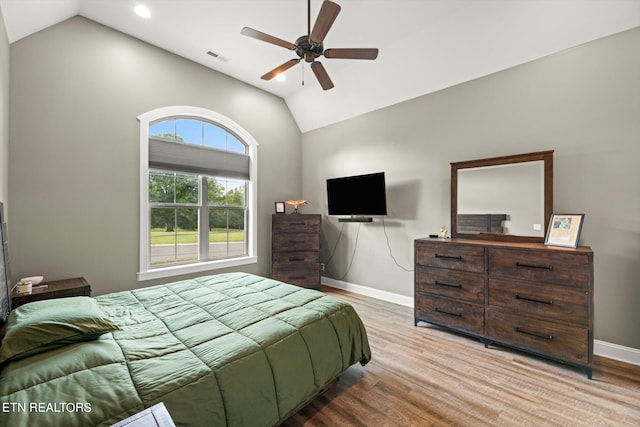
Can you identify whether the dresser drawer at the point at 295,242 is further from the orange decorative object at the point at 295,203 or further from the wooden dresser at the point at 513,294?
the wooden dresser at the point at 513,294

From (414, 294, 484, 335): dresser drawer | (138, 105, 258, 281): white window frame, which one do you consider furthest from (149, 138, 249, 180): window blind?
(414, 294, 484, 335): dresser drawer

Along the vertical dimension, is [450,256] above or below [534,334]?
above

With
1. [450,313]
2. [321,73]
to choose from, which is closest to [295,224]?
[321,73]

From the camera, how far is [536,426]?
1.65 m

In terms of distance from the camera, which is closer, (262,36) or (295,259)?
(262,36)

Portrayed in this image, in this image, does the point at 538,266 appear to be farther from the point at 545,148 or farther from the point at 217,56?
the point at 217,56

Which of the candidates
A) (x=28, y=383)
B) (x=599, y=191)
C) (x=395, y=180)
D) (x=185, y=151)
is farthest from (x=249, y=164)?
(x=599, y=191)

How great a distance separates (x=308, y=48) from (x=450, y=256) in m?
2.47

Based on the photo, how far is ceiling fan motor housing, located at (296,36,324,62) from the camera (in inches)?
89.4

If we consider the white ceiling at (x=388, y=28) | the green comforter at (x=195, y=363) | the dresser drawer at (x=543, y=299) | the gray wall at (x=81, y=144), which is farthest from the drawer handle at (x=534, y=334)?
the gray wall at (x=81, y=144)

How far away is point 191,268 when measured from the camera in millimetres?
3791

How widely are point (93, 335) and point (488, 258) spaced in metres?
3.12

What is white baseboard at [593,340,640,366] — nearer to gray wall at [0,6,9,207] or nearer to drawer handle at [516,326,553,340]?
drawer handle at [516,326,553,340]

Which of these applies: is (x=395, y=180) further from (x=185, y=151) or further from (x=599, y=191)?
(x=185, y=151)
